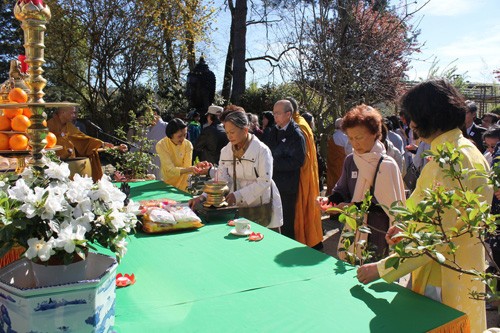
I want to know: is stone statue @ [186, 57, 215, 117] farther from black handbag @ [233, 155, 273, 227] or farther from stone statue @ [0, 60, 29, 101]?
stone statue @ [0, 60, 29, 101]

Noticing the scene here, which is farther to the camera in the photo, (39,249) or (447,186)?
(447,186)

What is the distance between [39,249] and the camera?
1.12 m

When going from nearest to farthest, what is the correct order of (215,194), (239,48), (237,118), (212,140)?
(215,194) → (237,118) → (212,140) → (239,48)

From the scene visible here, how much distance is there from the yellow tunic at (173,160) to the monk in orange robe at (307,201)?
1235mm

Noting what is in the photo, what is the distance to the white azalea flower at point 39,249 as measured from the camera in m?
1.11

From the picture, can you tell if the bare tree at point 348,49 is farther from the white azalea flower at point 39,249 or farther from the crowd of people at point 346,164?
the white azalea flower at point 39,249

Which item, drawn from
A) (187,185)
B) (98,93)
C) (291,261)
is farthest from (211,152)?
(98,93)

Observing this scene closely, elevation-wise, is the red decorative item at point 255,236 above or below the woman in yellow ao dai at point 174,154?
below

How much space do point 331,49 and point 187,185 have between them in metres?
3.65

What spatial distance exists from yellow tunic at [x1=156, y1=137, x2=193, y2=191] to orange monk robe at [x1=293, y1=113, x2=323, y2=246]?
4.06 feet

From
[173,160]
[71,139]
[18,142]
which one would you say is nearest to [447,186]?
[18,142]

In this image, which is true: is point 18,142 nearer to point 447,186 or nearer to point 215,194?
point 215,194

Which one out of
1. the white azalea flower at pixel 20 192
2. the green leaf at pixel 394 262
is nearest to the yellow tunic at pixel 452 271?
the green leaf at pixel 394 262

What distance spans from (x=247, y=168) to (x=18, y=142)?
156 centimetres
